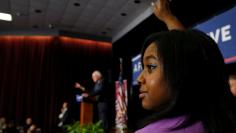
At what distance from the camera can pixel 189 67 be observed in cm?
65

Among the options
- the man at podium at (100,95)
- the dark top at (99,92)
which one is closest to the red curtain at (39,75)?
the man at podium at (100,95)

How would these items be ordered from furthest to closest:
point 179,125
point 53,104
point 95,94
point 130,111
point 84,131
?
Answer: point 53,104
point 130,111
point 95,94
point 84,131
point 179,125

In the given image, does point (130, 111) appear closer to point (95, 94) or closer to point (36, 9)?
point (95, 94)

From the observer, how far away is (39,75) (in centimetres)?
1078

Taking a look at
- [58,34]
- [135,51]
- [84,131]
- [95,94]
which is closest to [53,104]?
[58,34]

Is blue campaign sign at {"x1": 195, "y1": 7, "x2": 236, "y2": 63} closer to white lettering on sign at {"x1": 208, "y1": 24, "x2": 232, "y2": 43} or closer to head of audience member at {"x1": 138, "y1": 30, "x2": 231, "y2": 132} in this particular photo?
white lettering on sign at {"x1": 208, "y1": 24, "x2": 232, "y2": 43}

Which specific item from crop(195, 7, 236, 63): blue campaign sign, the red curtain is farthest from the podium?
the red curtain

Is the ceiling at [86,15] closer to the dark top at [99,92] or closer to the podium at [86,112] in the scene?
the dark top at [99,92]

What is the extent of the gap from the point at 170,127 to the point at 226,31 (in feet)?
13.9

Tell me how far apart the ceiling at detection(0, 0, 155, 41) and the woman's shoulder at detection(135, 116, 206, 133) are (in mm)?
7713

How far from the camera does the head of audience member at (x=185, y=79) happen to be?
2.08 ft

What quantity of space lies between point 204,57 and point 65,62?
10300mm

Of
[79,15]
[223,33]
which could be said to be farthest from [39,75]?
[223,33]

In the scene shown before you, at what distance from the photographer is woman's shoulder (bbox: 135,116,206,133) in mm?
602
